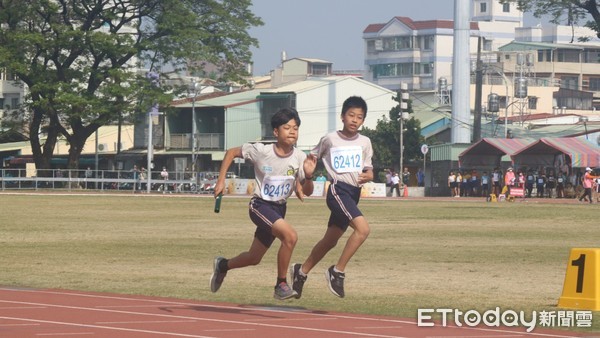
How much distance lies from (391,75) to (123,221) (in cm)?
13523

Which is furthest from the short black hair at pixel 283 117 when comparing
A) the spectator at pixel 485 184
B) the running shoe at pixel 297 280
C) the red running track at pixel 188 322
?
the spectator at pixel 485 184

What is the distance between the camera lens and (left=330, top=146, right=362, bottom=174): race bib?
1345cm

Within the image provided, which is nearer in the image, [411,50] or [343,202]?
[343,202]

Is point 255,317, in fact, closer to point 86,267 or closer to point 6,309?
point 6,309

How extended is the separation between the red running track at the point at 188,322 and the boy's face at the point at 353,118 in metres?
1.93

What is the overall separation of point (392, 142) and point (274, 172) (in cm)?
7846

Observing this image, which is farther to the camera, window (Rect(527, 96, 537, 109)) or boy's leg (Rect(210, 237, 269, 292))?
window (Rect(527, 96, 537, 109))

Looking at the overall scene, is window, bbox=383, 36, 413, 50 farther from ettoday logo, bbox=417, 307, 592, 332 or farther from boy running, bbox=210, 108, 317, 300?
ettoday logo, bbox=417, 307, 592, 332

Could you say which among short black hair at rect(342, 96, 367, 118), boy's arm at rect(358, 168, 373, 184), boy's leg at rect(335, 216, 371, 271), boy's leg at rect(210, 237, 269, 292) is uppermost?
short black hair at rect(342, 96, 367, 118)

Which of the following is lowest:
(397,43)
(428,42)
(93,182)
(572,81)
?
(93,182)

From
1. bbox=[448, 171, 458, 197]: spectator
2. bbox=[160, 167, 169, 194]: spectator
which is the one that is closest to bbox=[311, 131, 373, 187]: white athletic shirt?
bbox=[448, 171, 458, 197]: spectator

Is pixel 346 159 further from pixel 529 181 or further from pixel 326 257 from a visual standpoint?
pixel 529 181

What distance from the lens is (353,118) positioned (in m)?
13.5

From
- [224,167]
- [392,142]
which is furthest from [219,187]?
[392,142]
